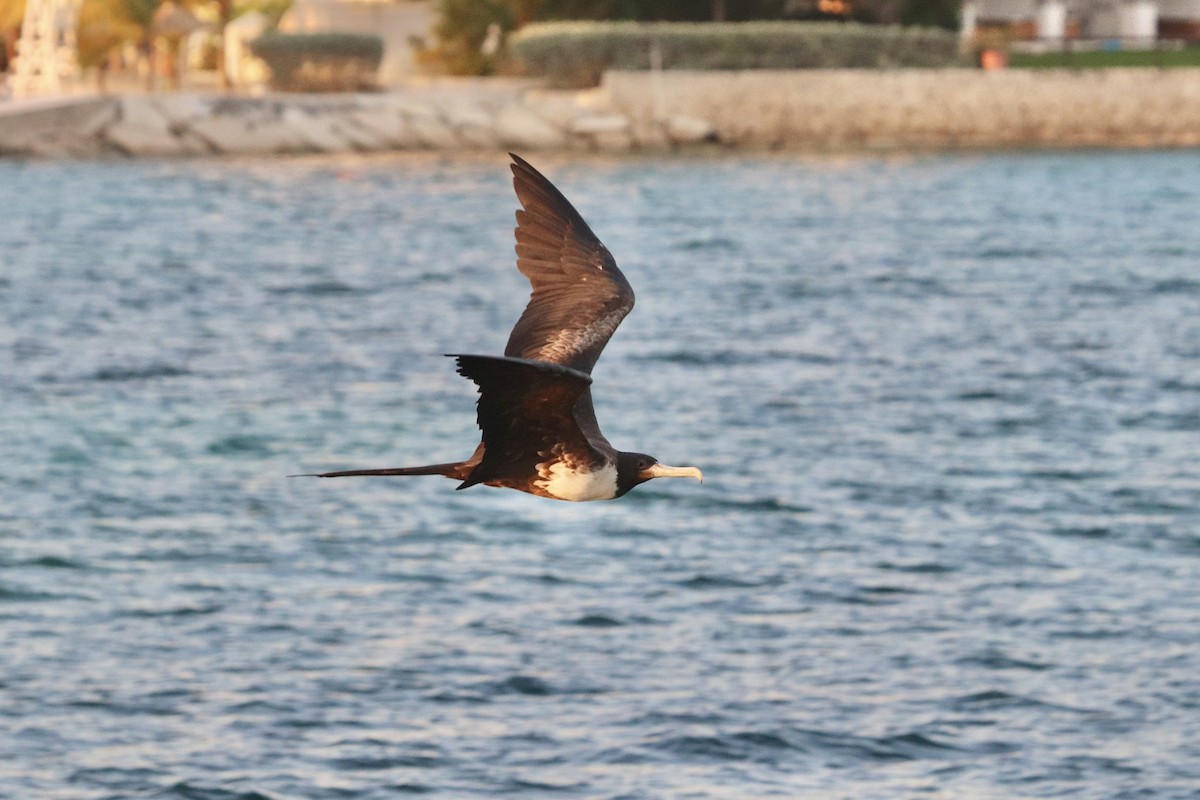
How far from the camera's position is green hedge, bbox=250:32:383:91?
6178cm

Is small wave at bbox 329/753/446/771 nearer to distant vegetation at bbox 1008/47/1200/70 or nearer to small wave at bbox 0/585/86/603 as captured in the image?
small wave at bbox 0/585/86/603

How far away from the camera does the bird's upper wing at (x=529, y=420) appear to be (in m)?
8.91

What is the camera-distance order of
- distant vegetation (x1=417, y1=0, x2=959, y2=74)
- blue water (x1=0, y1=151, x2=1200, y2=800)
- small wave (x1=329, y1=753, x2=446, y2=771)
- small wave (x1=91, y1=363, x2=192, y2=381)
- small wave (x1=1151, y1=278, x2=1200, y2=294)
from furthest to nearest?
distant vegetation (x1=417, y1=0, x2=959, y2=74) < small wave (x1=1151, y1=278, x2=1200, y2=294) < small wave (x1=91, y1=363, x2=192, y2=381) < blue water (x1=0, y1=151, x2=1200, y2=800) < small wave (x1=329, y1=753, x2=446, y2=771)

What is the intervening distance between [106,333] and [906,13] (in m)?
36.4

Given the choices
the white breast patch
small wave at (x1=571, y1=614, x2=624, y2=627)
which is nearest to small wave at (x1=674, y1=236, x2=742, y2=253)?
small wave at (x1=571, y1=614, x2=624, y2=627)

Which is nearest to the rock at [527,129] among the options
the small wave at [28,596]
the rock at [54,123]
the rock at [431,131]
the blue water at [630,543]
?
the rock at [431,131]

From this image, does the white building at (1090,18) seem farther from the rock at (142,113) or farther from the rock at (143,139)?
the rock at (142,113)

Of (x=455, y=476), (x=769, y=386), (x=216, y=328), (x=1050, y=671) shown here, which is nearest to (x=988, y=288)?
(x=769, y=386)

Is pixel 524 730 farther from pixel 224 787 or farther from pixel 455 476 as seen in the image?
pixel 455 476

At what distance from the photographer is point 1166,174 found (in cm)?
5791

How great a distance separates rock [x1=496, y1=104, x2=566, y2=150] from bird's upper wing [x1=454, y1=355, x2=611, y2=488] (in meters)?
49.1

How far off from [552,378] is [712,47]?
52.5m

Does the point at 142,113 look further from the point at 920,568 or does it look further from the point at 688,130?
the point at 920,568

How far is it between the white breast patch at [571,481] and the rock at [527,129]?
49.3 m
